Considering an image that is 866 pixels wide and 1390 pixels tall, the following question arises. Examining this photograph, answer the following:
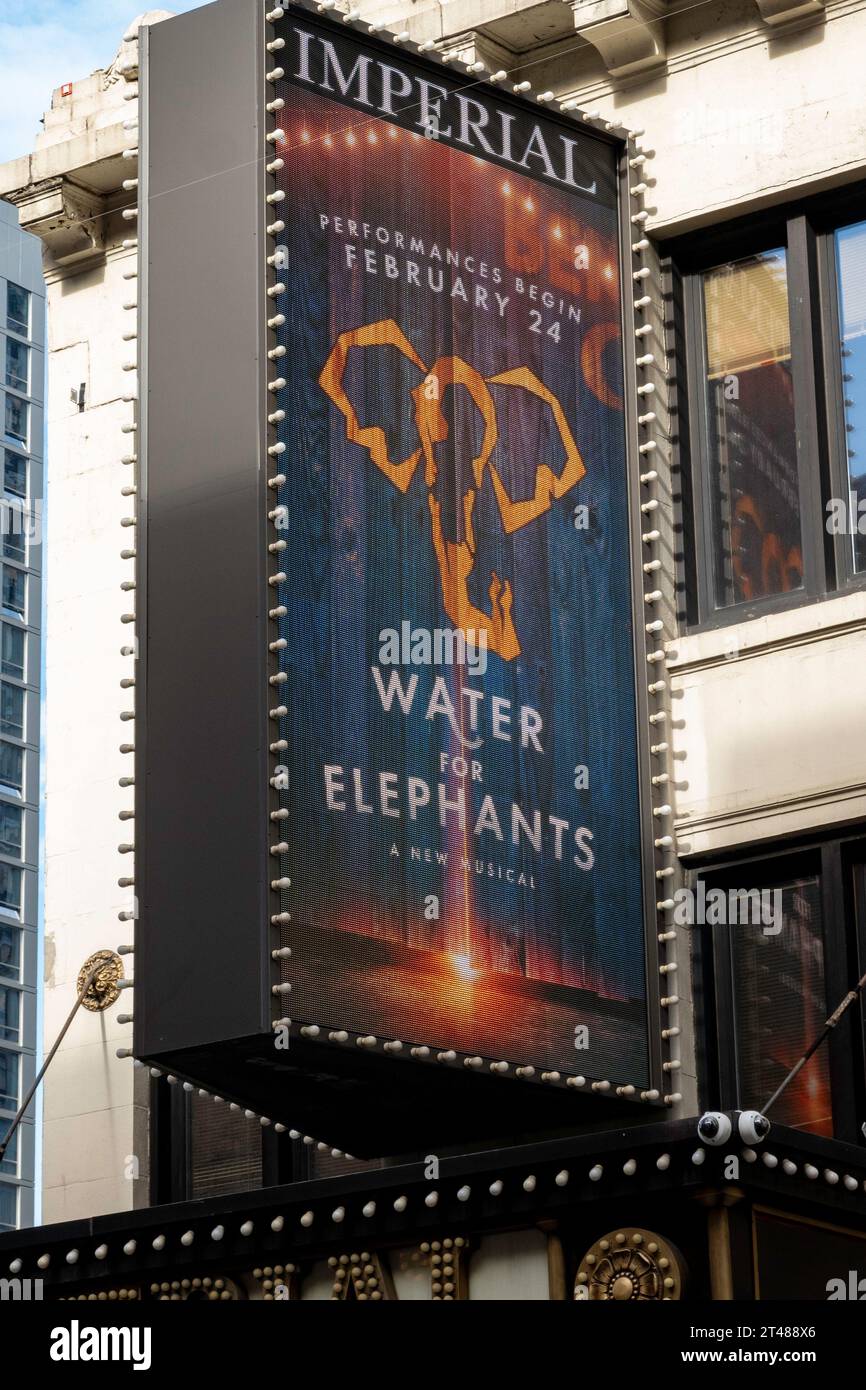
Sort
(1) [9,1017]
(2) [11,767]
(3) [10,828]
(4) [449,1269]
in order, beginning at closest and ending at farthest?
(4) [449,1269] < (1) [9,1017] < (3) [10,828] < (2) [11,767]

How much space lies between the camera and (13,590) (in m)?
128

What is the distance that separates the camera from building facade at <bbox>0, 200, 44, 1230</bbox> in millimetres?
122562

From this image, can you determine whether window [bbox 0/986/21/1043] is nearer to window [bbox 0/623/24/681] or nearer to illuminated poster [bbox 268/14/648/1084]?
window [bbox 0/623/24/681]

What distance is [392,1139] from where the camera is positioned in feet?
61.5

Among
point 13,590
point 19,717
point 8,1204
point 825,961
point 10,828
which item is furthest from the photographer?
point 13,590

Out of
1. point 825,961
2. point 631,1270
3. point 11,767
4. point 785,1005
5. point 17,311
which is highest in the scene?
point 17,311

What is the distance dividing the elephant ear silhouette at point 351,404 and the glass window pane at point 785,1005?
4.06 meters

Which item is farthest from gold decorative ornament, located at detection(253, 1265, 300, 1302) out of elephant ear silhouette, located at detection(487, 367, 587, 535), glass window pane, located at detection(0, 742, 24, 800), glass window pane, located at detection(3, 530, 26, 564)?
glass window pane, located at detection(3, 530, 26, 564)

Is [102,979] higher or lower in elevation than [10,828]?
lower

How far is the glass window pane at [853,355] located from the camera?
20.1 meters

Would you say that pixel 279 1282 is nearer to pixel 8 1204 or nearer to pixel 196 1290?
pixel 196 1290

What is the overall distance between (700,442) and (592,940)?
169 inches

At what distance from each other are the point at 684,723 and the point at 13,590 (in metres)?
111

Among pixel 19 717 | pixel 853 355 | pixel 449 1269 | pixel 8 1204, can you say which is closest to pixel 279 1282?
pixel 449 1269
